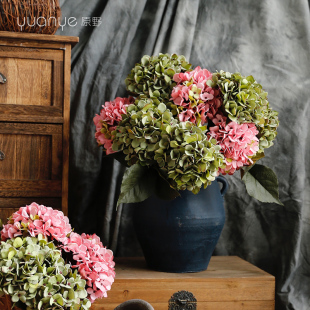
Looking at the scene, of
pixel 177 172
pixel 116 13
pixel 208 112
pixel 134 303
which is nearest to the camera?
pixel 134 303

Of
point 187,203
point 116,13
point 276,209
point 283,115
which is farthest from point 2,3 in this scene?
point 276,209

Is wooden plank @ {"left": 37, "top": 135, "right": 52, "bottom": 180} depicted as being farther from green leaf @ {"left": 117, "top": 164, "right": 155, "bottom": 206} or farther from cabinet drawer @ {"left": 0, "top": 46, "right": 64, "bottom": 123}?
green leaf @ {"left": 117, "top": 164, "right": 155, "bottom": 206}

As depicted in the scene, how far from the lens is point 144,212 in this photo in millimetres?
1392

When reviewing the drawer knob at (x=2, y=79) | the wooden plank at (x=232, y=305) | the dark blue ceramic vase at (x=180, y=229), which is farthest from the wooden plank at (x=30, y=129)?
the wooden plank at (x=232, y=305)

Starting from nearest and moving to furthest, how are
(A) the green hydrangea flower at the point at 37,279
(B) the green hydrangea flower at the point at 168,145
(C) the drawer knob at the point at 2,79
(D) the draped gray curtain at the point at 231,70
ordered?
(A) the green hydrangea flower at the point at 37,279 → (B) the green hydrangea flower at the point at 168,145 → (C) the drawer knob at the point at 2,79 → (D) the draped gray curtain at the point at 231,70

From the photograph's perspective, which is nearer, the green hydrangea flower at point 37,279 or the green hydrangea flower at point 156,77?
the green hydrangea flower at point 37,279

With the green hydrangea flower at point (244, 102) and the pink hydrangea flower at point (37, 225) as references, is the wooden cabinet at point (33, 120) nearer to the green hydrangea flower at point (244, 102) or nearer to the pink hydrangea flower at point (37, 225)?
the pink hydrangea flower at point (37, 225)

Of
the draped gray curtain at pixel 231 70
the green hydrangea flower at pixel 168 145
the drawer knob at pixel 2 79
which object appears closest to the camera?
the green hydrangea flower at pixel 168 145

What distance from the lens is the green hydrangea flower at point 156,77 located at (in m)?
1.37

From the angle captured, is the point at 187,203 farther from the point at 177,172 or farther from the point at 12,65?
the point at 12,65

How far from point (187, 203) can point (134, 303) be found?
0.44m

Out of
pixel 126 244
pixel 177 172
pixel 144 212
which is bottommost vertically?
pixel 126 244

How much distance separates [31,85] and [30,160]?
226mm

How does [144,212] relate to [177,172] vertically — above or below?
below
